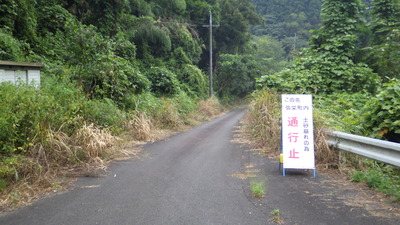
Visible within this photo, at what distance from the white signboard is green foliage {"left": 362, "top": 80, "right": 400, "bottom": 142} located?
1977 mm

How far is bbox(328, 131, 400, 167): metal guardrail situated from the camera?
18.0 feet

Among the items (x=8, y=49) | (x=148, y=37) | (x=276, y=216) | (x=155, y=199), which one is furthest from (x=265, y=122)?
(x=148, y=37)

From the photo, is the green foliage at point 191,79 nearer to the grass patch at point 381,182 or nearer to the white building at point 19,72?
the white building at point 19,72

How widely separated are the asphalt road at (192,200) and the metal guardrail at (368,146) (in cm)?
97

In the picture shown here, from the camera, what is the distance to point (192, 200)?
5145 mm

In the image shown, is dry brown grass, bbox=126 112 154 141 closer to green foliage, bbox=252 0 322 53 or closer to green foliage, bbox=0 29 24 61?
green foliage, bbox=0 29 24 61

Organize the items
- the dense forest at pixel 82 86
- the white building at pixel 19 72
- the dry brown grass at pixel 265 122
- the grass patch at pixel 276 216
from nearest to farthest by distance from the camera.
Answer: the grass patch at pixel 276 216, the dense forest at pixel 82 86, the white building at pixel 19 72, the dry brown grass at pixel 265 122

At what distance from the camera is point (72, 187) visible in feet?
19.7

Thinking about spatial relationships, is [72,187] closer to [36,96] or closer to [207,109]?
[36,96]

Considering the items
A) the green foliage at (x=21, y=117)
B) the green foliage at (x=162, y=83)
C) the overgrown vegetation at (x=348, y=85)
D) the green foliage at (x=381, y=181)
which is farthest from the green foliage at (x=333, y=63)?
the green foliage at (x=21, y=117)

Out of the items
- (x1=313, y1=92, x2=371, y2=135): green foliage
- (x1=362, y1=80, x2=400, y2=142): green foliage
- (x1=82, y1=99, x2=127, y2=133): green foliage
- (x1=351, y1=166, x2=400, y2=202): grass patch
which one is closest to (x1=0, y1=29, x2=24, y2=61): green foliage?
(x1=82, y1=99, x2=127, y2=133): green foliage

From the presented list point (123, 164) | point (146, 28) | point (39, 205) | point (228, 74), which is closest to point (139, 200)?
point (39, 205)

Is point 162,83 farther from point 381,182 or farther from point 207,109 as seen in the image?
point 381,182

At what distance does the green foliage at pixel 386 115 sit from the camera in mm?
7383
